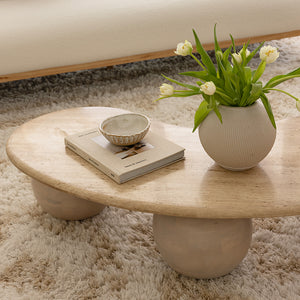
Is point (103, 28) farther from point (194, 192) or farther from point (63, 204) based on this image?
point (194, 192)

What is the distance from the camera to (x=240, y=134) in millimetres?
949

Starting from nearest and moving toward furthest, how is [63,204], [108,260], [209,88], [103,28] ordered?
[209,88] → [108,260] → [63,204] → [103,28]

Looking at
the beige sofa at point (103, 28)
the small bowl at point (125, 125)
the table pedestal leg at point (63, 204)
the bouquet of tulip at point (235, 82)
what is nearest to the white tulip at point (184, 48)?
the bouquet of tulip at point (235, 82)

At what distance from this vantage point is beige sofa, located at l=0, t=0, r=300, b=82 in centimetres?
200

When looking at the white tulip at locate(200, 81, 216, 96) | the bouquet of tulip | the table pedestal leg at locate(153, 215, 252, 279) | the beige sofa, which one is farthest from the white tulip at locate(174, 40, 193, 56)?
the beige sofa

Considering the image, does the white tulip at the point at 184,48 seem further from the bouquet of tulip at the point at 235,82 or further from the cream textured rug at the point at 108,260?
the cream textured rug at the point at 108,260

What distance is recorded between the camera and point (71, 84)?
7.99ft

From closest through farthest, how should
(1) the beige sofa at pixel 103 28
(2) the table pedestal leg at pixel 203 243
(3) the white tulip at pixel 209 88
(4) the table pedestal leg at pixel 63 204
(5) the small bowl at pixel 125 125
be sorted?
(3) the white tulip at pixel 209 88 < (2) the table pedestal leg at pixel 203 243 < (5) the small bowl at pixel 125 125 < (4) the table pedestal leg at pixel 63 204 < (1) the beige sofa at pixel 103 28

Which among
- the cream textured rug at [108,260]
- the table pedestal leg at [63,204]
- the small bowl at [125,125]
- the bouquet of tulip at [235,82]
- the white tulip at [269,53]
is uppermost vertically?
the white tulip at [269,53]

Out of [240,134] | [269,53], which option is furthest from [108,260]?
[269,53]

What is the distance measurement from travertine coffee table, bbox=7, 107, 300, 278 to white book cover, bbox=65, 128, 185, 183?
0.07 feet

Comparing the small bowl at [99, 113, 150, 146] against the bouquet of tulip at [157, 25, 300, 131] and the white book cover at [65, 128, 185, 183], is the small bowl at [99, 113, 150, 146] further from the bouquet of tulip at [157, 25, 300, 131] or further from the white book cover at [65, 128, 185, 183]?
the bouquet of tulip at [157, 25, 300, 131]

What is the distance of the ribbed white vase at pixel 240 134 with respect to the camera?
37.3 inches

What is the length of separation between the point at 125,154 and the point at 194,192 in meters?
0.22
